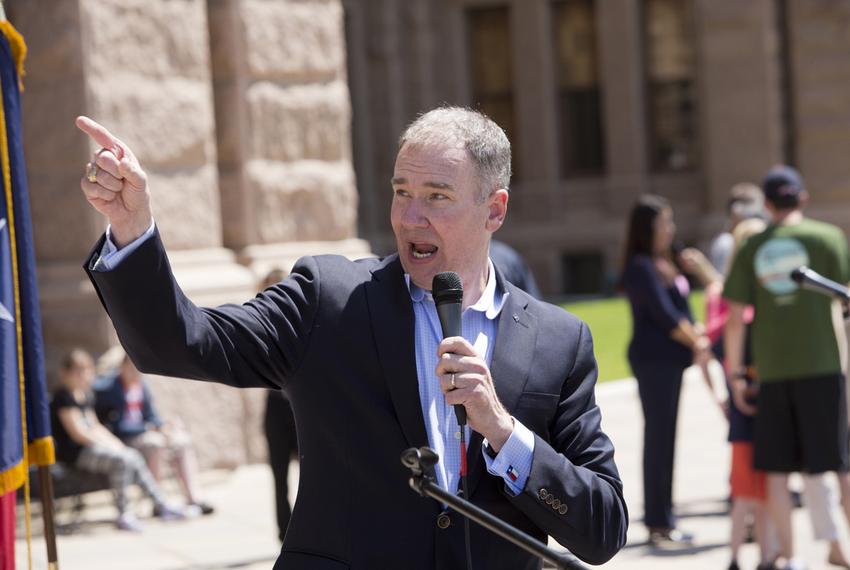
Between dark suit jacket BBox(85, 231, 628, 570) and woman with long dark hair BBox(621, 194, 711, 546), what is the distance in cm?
523

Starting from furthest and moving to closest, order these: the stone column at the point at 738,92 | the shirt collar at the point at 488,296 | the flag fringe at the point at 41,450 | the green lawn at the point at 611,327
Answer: the stone column at the point at 738,92, the green lawn at the point at 611,327, the flag fringe at the point at 41,450, the shirt collar at the point at 488,296

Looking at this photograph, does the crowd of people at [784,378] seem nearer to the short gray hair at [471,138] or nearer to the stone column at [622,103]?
the short gray hair at [471,138]

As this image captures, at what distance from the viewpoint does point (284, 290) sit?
3416 millimetres

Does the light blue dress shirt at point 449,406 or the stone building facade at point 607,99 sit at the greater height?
the stone building facade at point 607,99

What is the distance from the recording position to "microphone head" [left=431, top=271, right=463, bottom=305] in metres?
3.04

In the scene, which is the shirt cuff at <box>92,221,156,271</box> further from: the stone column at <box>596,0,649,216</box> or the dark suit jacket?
the stone column at <box>596,0,649,216</box>

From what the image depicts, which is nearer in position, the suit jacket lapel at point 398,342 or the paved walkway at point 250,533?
the suit jacket lapel at point 398,342

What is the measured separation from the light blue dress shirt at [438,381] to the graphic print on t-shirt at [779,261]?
433 cm

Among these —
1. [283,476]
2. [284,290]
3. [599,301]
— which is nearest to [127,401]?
[283,476]

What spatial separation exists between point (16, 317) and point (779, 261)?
428 centimetres

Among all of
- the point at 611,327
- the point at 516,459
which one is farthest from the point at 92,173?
the point at 611,327

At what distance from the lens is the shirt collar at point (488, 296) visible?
11.2 ft

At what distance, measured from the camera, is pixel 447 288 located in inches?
120

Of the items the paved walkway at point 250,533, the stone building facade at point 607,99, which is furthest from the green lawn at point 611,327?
the stone building facade at point 607,99
